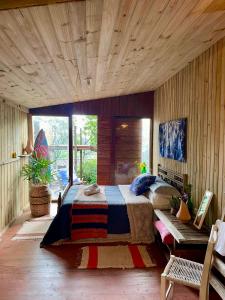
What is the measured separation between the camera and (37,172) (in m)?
4.97

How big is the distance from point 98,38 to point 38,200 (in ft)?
11.9

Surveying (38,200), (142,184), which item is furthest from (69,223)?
(38,200)

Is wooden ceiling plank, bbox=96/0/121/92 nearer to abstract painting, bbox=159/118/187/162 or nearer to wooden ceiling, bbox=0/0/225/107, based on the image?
wooden ceiling, bbox=0/0/225/107

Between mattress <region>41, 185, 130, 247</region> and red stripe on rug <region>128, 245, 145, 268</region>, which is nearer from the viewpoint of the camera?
red stripe on rug <region>128, 245, 145, 268</region>

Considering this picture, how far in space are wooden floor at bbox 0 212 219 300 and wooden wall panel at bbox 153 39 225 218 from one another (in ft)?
3.51

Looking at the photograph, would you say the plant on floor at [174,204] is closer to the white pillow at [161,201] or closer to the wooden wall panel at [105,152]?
the white pillow at [161,201]

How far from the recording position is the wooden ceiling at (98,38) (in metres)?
1.62

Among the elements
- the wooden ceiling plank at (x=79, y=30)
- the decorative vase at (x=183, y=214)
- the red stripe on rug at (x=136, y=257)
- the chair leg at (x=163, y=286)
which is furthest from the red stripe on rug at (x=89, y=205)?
the wooden ceiling plank at (x=79, y=30)

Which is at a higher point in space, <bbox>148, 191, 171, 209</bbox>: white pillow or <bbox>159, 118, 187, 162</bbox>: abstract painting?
<bbox>159, 118, 187, 162</bbox>: abstract painting

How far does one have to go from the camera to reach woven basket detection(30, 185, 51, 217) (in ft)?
15.8

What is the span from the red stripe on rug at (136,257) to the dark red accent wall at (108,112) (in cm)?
250

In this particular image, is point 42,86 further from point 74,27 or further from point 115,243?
point 115,243

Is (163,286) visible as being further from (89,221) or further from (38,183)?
(38,183)

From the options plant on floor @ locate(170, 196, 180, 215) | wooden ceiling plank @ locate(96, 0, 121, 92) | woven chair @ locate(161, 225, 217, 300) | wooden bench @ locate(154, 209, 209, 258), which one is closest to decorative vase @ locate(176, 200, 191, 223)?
wooden bench @ locate(154, 209, 209, 258)
